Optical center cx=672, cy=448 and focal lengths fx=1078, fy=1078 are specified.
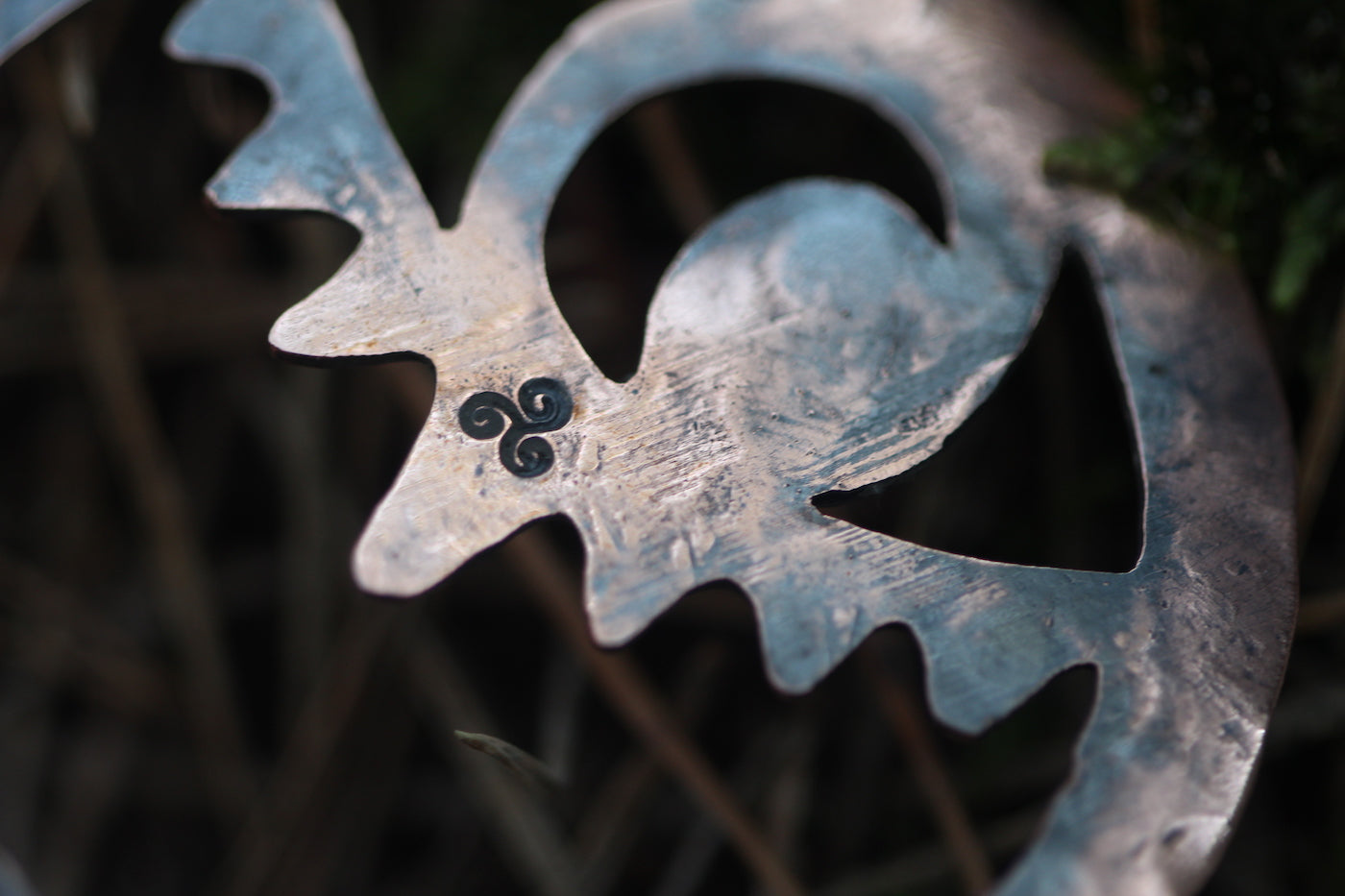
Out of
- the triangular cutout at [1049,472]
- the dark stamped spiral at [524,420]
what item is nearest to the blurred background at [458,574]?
the triangular cutout at [1049,472]

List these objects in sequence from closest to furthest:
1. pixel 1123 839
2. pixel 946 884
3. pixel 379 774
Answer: pixel 1123 839, pixel 946 884, pixel 379 774

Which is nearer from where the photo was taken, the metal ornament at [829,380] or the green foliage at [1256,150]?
the metal ornament at [829,380]

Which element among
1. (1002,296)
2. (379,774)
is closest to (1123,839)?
(1002,296)

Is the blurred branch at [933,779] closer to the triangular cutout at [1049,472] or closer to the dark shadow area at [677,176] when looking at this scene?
the triangular cutout at [1049,472]

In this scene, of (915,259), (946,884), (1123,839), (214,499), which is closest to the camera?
(1123,839)

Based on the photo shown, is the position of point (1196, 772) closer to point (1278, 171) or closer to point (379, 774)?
point (1278, 171)

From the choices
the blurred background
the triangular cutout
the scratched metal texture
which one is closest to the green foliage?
the blurred background

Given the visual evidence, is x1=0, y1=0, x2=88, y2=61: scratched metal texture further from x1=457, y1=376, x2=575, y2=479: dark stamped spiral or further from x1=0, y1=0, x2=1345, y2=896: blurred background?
x1=457, y1=376, x2=575, y2=479: dark stamped spiral
